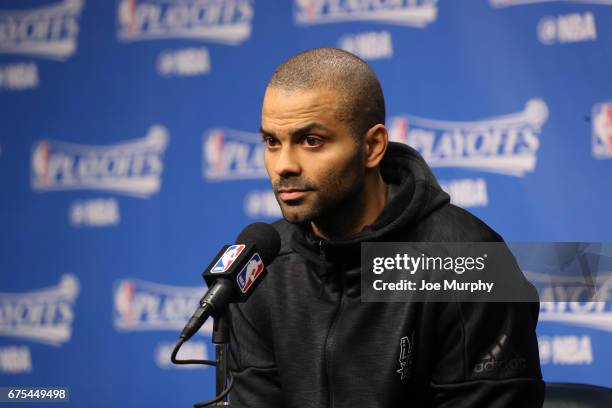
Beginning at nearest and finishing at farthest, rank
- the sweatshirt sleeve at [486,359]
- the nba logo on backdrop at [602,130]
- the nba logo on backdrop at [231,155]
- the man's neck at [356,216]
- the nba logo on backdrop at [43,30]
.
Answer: the sweatshirt sleeve at [486,359] → the man's neck at [356,216] → the nba logo on backdrop at [602,130] → the nba logo on backdrop at [231,155] → the nba logo on backdrop at [43,30]

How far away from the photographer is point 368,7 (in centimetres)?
318

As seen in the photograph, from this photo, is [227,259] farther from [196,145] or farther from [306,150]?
[196,145]

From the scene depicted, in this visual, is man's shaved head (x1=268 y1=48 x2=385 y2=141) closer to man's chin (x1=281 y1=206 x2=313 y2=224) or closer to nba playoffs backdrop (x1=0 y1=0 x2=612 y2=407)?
man's chin (x1=281 y1=206 x2=313 y2=224)

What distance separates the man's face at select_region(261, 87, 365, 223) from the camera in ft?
5.46

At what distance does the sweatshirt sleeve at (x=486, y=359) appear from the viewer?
1.60 meters

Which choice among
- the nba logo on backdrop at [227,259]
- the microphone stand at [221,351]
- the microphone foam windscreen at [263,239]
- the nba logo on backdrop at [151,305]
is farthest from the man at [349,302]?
the nba logo on backdrop at [151,305]

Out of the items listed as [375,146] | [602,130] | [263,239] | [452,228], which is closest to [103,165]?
[602,130]

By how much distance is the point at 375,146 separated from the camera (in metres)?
1.80

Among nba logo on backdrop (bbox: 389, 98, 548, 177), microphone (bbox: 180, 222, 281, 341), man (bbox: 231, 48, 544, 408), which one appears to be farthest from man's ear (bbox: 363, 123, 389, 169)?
nba logo on backdrop (bbox: 389, 98, 548, 177)

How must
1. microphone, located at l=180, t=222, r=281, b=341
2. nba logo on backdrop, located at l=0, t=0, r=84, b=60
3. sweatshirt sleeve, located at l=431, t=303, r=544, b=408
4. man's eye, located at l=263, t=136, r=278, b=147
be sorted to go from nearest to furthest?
1. microphone, located at l=180, t=222, r=281, b=341
2. sweatshirt sleeve, located at l=431, t=303, r=544, b=408
3. man's eye, located at l=263, t=136, r=278, b=147
4. nba logo on backdrop, located at l=0, t=0, r=84, b=60

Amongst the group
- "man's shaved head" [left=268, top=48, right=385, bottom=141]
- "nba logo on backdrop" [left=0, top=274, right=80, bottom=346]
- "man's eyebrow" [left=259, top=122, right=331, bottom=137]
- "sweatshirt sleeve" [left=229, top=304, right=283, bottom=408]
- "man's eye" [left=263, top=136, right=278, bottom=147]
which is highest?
"man's shaved head" [left=268, top=48, right=385, bottom=141]

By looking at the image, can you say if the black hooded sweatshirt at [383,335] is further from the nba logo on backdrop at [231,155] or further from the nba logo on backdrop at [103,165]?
the nba logo on backdrop at [103,165]

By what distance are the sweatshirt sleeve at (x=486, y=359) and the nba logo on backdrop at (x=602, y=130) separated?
1.39m

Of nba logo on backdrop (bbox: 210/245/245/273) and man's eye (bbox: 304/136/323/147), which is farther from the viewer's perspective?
man's eye (bbox: 304/136/323/147)
